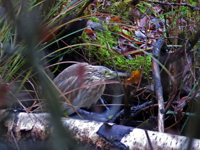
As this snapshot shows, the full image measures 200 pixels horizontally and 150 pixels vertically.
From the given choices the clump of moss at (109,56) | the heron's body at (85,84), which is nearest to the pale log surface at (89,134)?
the heron's body at (85,84)

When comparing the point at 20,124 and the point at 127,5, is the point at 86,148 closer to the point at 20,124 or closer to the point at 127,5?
the point at 20,124

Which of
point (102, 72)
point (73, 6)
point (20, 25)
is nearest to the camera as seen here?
point (20, 25)

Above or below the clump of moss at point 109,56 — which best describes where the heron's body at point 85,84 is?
below

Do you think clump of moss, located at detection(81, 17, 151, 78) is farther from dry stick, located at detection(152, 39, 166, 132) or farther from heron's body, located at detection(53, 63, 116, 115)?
dry stick, located at detection(152, 39, 166, 132)

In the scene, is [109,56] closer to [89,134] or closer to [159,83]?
[159,83]

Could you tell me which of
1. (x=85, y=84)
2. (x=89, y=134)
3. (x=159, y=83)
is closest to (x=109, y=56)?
(x=85, y=84)

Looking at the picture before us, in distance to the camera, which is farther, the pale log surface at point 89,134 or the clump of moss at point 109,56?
the clump of moss at point 109,56

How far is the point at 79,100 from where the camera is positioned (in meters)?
2.93

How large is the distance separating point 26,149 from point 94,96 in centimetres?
115

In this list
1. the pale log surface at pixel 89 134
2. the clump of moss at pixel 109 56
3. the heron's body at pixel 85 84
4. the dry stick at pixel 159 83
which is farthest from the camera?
the clump of moss at pixel 109 56

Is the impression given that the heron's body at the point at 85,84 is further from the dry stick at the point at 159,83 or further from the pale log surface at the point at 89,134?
the pale log surface at the point at 89,134

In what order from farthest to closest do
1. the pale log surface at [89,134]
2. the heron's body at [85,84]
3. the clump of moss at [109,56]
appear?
the clump of moss at [109,56], the heron's body at [85,84], the pale log surface at [89,134]

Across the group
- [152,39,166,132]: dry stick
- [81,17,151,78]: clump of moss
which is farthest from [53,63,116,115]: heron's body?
[152,39,166,132]: dry stick

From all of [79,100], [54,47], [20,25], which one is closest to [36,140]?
[79,100]
